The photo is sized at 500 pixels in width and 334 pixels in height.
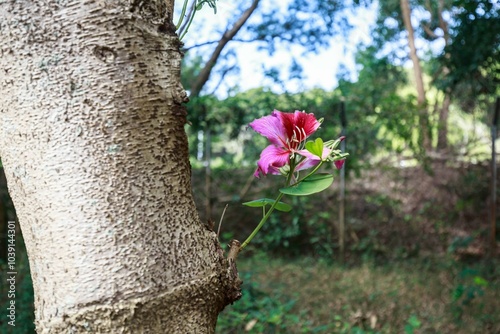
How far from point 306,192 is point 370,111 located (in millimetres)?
4816

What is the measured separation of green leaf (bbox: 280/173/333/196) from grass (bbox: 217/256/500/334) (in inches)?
92.6

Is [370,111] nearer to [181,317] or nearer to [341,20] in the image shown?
[341,20]

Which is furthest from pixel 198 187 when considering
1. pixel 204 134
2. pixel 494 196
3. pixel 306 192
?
pixel 306 192

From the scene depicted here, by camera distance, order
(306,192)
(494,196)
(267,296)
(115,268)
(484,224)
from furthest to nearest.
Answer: (484,224) → (494,196) → (267,296) → (306,192) → (115,268)

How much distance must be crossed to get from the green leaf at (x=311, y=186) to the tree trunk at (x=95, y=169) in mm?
154

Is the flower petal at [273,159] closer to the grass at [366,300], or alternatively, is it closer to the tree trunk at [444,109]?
the grass at [366,300]

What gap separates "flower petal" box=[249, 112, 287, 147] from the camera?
0.72 meters

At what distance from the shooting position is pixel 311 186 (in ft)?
2.39

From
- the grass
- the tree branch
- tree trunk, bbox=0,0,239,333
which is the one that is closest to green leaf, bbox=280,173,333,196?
tree trunk, bbox=0,0,239,333

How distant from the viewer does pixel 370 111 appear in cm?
537

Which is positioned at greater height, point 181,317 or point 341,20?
point 341,20

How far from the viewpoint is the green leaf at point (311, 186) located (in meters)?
0.71

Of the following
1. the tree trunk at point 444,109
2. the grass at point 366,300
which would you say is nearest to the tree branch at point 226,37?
the grass at point 366,300

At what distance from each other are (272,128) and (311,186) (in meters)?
0.09
